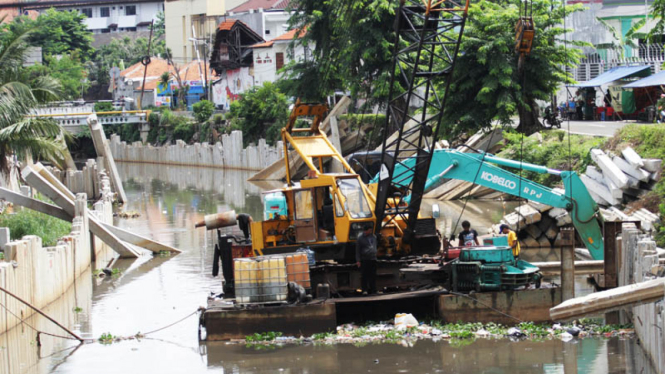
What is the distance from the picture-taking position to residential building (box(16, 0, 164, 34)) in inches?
5625

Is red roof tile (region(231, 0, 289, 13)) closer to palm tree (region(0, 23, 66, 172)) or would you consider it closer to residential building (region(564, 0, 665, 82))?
residential building (region(564, 0, 665, 82))

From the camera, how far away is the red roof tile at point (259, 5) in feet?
319

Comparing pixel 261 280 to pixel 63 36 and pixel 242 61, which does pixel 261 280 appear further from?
pixel 63 36

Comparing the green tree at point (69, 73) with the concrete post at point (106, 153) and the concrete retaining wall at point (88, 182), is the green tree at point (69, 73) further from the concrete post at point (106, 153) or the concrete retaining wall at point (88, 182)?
the concrete retaining wall at point (88, 182)

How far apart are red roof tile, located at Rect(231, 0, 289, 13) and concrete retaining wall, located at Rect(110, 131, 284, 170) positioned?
19.5m

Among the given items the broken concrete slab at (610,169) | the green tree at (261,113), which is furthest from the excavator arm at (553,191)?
the green tree at (261,113)

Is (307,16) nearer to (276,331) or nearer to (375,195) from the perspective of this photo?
(375,195)

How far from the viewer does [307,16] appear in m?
57.3

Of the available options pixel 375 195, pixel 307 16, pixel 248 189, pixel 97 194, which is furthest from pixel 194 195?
pixel 375 195

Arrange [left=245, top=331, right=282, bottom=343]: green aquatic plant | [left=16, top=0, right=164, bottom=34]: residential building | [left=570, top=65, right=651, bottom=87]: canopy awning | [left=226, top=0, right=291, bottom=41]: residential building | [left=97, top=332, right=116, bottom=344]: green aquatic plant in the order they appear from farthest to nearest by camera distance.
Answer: [left=16, top=0, right=164, bottom=34]: residential building, [left=226, top=0, right=291, bottom=41]: residential building, [left=570, top=65, right=651, bottom=87]: canopy awning, [left=97, top=332, right=116, bottom=344]: green aquatic plant, [left=245, top=331, right=282, bottom=343]: green aquatic plant

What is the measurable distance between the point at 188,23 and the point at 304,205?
101500mm

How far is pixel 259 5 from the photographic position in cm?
10038

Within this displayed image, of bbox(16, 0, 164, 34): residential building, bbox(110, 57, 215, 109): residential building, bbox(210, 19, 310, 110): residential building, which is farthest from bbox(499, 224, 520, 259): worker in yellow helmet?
bbox(16, 0, 164, 34): residential building

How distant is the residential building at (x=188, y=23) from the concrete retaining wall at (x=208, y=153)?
25732 millimetres
